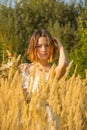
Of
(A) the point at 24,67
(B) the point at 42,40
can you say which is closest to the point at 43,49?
(B) the point at 42,40

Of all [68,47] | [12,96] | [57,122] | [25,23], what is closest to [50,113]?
[57,122]

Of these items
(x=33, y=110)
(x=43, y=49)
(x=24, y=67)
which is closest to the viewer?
(x=33, y=110)

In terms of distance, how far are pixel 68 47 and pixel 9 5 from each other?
404 centimetres

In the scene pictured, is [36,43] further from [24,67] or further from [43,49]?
[24,67]

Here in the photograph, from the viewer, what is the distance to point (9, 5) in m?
20.5

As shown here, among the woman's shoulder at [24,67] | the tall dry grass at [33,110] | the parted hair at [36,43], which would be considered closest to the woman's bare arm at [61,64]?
the parted hair at [36,43]

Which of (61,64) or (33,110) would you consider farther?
(61,64)

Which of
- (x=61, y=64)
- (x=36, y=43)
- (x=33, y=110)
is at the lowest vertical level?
(x=33, y=110)

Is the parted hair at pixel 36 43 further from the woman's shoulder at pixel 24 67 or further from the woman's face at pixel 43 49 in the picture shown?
the woman's shoulder at pixel 24 67

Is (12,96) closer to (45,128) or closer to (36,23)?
(45,128)

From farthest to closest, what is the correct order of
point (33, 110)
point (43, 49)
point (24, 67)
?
point (43, 49)
point (24, 67)
point (33, 110)

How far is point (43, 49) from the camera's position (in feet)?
9.38

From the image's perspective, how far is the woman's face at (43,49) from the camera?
2.87 meters

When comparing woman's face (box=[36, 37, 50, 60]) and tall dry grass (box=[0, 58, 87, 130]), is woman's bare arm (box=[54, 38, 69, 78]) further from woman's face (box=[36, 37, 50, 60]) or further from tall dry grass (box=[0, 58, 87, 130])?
tall dry grass (box=[0, 58, 87, 130])
